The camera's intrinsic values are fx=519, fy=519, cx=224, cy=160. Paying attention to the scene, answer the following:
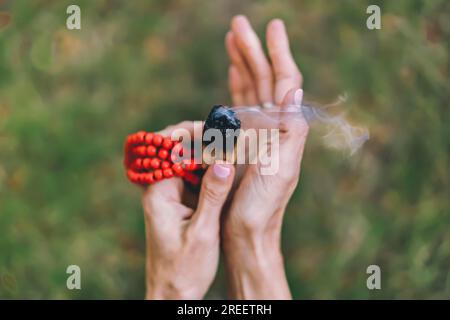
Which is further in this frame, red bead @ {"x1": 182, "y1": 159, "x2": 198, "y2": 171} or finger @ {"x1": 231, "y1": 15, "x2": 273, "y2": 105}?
finger @ {"x1": 231, "y1": 15, "x2": 273, "y2": 105}

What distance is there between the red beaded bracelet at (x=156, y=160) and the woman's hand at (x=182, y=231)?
2cm

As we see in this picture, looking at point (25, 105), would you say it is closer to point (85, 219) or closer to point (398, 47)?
point (85, 219)

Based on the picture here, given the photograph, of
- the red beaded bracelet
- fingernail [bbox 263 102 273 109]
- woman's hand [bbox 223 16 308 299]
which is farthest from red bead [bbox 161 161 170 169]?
fingernail [bbox 263 102 273 109]

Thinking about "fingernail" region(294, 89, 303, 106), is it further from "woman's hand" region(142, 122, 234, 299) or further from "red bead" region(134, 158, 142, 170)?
"red bead" region(134, 158, 142, 170)

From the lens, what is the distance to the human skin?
82cm

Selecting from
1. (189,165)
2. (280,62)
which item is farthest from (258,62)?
(189,165)

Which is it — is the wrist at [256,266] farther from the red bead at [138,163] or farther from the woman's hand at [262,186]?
the red bead at [138,163]

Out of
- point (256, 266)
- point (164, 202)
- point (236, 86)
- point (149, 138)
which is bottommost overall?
point (256, 266)

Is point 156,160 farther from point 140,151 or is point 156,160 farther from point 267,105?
point 267,105

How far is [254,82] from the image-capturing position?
105cm

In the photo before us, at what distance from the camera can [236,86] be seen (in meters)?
1.09

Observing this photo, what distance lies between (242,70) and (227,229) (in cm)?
36

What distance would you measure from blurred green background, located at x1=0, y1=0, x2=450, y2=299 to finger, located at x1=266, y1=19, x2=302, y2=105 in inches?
5.0

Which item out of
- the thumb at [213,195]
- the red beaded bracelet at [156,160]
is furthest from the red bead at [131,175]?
the thumb at [213,195]
